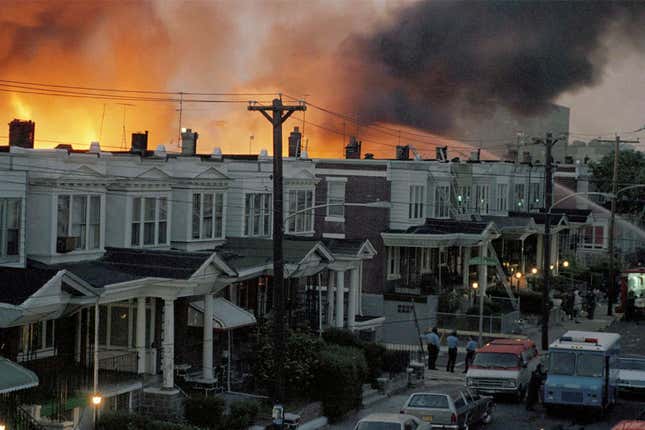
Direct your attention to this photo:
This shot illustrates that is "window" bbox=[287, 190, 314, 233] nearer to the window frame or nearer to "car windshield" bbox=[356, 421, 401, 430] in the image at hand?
the window frame

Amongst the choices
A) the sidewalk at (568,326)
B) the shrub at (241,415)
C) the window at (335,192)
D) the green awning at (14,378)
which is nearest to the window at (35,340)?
the green awning at (14,378)

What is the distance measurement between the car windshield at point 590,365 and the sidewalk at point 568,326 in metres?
15.2

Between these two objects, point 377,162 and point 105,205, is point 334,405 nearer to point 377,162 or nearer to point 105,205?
point 105,205

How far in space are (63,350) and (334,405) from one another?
6682 mm

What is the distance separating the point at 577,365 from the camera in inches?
1128

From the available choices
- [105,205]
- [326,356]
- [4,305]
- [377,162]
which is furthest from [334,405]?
[377,162]

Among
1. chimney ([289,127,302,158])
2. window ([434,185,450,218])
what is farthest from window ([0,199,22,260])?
window ([434,185,450,218])

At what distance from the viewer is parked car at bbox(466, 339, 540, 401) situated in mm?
30438

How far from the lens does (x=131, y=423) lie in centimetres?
2314

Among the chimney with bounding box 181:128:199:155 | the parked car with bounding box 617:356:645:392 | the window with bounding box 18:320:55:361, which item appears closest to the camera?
the window with bounding box 18:320:55:361

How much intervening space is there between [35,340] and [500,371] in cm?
1223

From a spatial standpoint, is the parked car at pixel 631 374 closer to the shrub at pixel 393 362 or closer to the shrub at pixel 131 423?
the shrub at pixel 393 362

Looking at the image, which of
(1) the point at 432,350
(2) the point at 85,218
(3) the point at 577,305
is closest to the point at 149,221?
(2) the point at 85,218

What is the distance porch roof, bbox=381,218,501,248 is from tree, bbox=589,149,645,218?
152 feet
